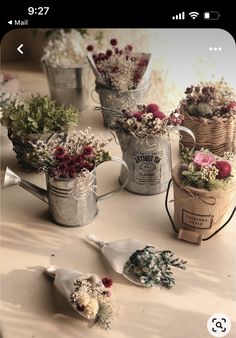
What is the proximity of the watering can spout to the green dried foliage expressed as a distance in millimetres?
153

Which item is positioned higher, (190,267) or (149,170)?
(149,170)

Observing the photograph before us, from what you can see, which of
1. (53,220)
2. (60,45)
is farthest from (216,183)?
(60,45)

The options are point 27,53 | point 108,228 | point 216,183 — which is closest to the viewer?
point 216,183

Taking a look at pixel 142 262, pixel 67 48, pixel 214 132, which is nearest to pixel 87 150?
pixel 142 262

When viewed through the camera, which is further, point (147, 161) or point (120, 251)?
point (147, 161)

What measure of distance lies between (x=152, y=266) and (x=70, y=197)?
0.81 feet

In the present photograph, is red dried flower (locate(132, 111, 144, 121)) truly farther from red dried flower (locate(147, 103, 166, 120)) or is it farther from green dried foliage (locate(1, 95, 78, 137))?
green dried foliage (locate(1, 95, 78, 137))

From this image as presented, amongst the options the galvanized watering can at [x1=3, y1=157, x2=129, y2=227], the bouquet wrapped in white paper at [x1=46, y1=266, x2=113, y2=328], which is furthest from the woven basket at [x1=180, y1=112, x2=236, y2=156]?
the bouquet wrapped in white paper at [x1=46, y1=266, x2=113, y2=328]

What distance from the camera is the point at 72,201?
104 cm

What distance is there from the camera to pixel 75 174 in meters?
1.00

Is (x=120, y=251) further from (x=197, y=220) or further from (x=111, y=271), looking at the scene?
(x=197, y=220)
